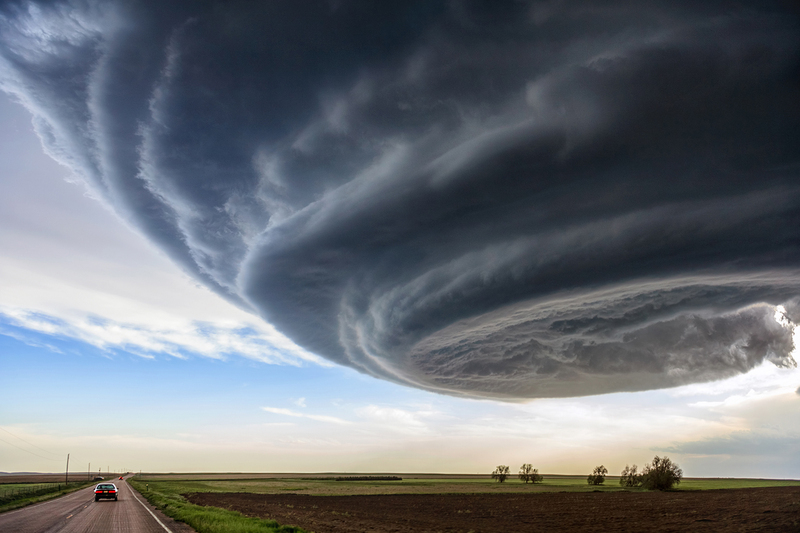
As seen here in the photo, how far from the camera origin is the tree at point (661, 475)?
14150 centimetres

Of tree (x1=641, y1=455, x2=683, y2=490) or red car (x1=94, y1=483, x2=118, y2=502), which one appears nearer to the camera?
red car (x1=94, y1=483, x2=118, y2=502)

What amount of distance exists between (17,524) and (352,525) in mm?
24613

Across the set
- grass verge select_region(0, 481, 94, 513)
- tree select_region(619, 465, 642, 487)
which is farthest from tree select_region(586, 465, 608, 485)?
grass verge select_region(0, 481, 94, 513)

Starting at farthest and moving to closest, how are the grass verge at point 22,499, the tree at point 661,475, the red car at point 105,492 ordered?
the tree at point 661,475 < the red car at point 105,492 < the grass verge at point 22,499

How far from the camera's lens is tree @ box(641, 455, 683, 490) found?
142m

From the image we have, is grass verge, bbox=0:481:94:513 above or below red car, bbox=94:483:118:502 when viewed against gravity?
below

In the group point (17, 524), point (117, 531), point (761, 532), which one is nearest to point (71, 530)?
point (117, 531)

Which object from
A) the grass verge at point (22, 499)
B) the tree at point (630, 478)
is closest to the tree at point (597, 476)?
the tree at point (630, 478)

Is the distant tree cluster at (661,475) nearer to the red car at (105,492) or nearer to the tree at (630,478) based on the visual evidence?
the tree at (630,478)

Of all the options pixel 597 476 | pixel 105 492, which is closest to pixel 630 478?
pixel 597 476

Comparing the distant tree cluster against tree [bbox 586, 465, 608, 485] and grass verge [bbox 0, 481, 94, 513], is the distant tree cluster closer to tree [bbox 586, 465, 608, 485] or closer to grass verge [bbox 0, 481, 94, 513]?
tree [bbox 586, 465, 608, 485]

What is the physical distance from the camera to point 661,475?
143m

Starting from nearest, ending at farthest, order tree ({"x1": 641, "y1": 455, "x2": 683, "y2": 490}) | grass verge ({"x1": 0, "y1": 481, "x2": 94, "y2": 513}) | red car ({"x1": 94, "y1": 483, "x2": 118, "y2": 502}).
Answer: grass verge ({"x1": 0, "y1": 481, "x2": 94, "y2": 513}) → red car ({"x1": 94, "y1": 483, "x2": 118, "y2": 502}) → tree ({"x1": 641, "y1": 455, "x2": 683, "y2": 490})

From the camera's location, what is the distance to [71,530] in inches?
1155
